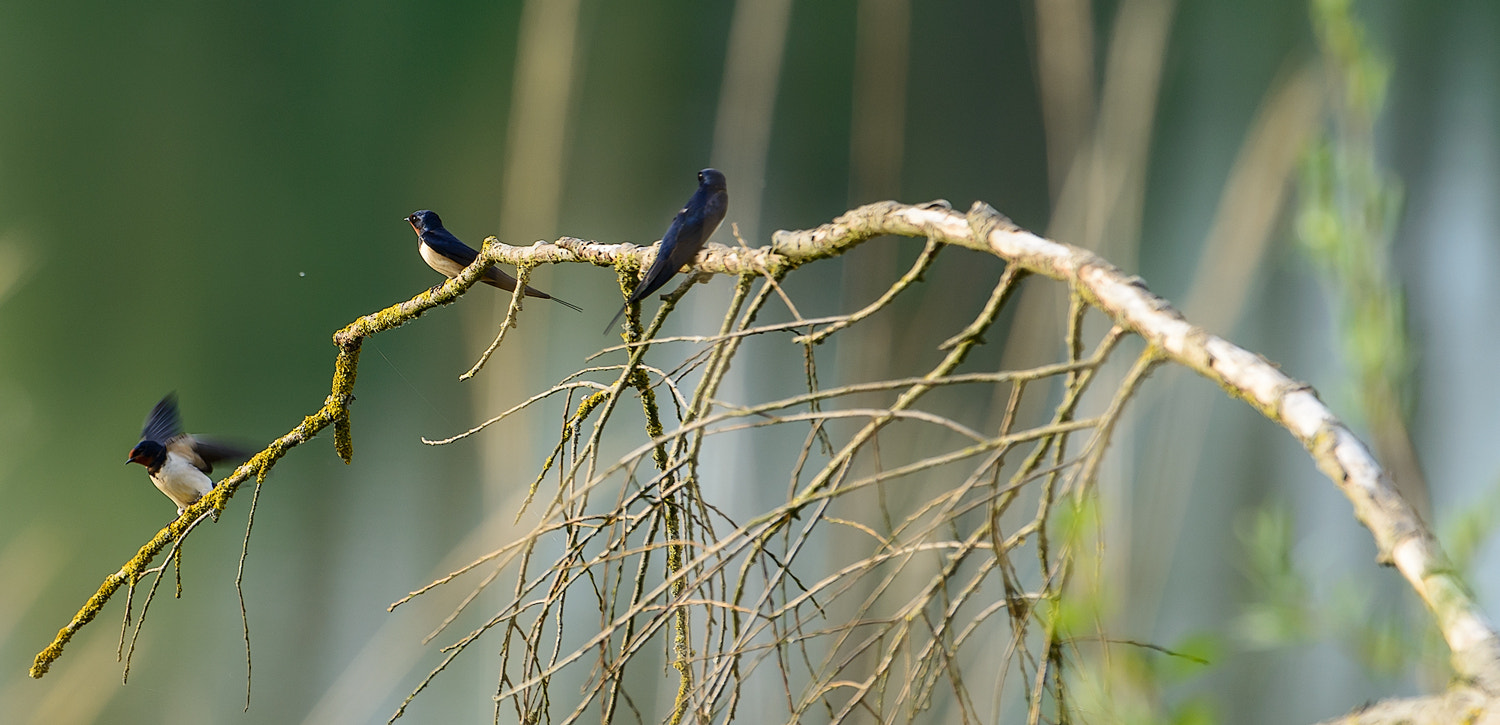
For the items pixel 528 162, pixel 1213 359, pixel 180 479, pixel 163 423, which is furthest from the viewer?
pixel 528 162

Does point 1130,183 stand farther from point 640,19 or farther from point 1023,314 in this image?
point 640,19

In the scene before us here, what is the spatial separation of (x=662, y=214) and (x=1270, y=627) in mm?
1881

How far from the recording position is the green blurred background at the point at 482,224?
1.92 m

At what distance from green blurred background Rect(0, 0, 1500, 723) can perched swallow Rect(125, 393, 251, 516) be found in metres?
0.34

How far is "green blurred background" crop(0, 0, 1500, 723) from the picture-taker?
6.30ft

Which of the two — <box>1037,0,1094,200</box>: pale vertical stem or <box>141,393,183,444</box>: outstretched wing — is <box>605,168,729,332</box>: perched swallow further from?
<box>141,393,183,444</box>: outstretched wing

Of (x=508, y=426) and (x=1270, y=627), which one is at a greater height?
(x=508, y=426)

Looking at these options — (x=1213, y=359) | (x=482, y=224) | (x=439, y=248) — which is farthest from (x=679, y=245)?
(x=482, y=224)

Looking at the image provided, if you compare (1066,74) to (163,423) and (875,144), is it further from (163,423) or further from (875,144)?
(163,423)

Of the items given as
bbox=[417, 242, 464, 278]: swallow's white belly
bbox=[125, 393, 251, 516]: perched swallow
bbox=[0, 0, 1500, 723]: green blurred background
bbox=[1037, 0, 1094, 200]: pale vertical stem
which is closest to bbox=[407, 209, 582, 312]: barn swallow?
bbox=[417, 242, 464, 278]: swallow's white belly

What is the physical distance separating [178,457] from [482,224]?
81 cm

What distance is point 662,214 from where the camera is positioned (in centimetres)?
238

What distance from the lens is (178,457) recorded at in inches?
80.3

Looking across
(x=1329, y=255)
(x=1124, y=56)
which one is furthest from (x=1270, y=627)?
(x=1124, y=56)
